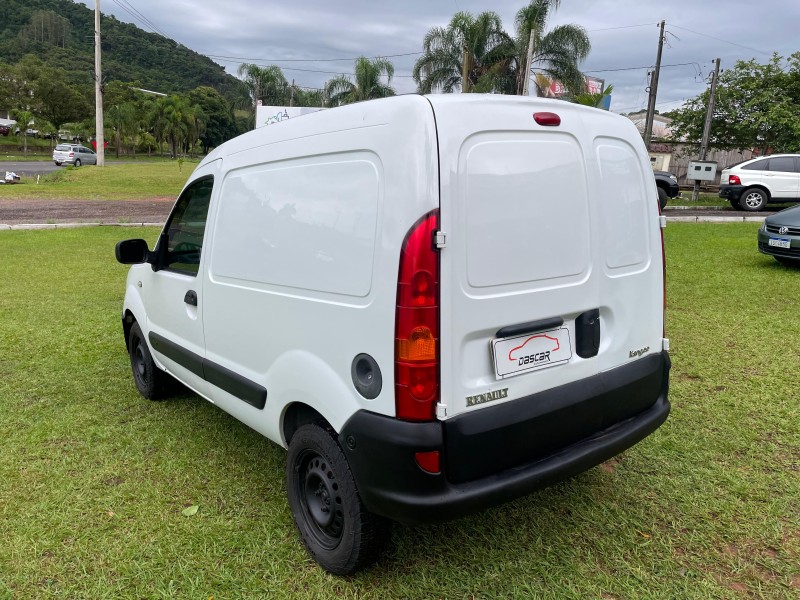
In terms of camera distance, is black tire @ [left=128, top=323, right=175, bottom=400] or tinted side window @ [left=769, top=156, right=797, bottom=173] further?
tinted side window @ [left=769, top=156, right=797, bottom=173]

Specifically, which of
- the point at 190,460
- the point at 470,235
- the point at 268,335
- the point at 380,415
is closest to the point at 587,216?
the point at 470,235

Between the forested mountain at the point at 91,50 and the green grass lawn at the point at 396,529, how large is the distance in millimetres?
67932

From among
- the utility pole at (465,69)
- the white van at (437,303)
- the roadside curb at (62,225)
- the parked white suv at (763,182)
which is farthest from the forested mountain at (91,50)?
the white van at (437,303)

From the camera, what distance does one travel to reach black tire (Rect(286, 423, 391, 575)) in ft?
7.63

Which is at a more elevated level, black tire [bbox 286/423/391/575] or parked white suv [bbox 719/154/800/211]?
parked white suv [bbox 719/154/800/211]

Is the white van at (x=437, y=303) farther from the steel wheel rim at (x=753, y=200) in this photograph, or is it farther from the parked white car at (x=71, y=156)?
the parked white car at (x=71, y=156)

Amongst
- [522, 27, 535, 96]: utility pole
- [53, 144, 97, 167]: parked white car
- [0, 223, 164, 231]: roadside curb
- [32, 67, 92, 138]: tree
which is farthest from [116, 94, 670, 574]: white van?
[32, 67, 92, 138]: tree

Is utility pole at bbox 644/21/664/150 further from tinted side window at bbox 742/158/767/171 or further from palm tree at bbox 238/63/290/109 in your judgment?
palm tree at bbox 238/63/290/109

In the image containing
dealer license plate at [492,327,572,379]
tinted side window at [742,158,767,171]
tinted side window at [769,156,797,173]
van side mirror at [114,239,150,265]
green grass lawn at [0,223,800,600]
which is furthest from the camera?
tinted side window at [742,158,767,171]

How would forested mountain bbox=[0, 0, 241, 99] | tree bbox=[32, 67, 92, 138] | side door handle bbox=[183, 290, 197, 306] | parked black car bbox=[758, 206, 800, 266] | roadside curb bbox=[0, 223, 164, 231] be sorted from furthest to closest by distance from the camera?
1. forested mountain bbox=[0, 0, 241, 99]
2. tree bbox=[32, 67, 92, 138]
3. roadside curb bbox=[0, 223, 164, 231]
4. parked black car bbox=[758, 206, 800, 266]
5. side door handle bbox=[183, 290, 197, 306]

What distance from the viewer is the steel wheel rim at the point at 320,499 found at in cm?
246

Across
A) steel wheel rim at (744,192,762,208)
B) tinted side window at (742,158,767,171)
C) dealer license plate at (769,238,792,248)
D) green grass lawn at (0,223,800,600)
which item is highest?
tinted side window at (742,158,767,171)

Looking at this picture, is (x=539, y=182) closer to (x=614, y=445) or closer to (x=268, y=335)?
(x=614, y=445)

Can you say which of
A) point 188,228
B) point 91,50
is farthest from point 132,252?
point 91,50
